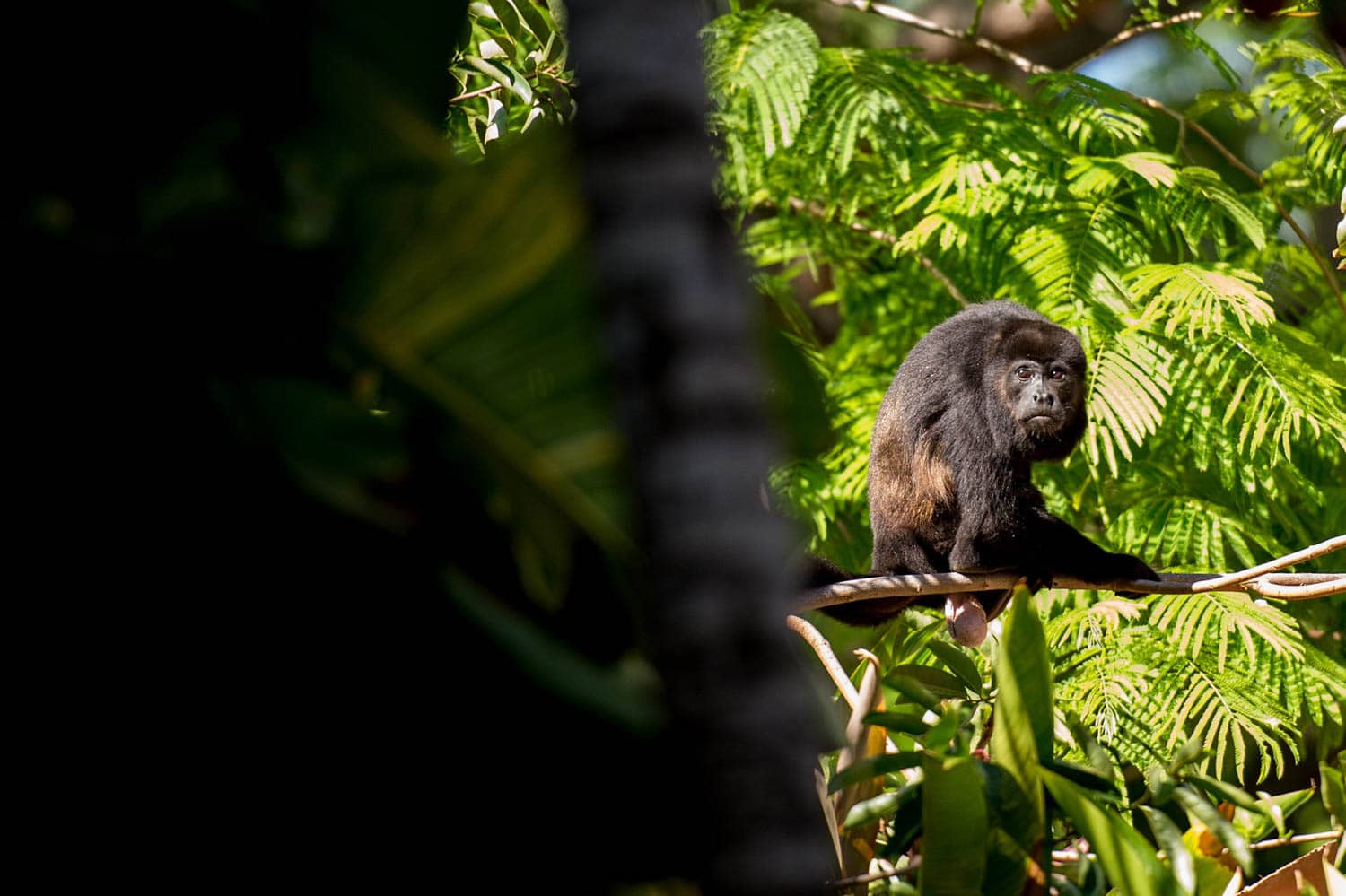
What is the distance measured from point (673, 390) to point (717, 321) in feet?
0.17

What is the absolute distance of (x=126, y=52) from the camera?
957mm

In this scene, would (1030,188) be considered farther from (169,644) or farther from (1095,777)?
(169,644)

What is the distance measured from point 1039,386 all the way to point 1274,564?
5.02ft

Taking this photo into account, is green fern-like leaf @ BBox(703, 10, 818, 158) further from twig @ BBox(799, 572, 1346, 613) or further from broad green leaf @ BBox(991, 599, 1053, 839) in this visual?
broad green leaf @ BBox(991, 599, 1053, 839)

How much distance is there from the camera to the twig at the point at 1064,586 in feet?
11.1

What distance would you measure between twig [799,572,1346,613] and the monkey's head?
1.92ft

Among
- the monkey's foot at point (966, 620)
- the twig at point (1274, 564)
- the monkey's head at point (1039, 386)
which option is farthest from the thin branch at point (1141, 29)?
the twig at point (1274, 564)

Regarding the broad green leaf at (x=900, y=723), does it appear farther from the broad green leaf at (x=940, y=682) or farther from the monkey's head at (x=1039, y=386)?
the monkey's head at (x=1039, y=386)

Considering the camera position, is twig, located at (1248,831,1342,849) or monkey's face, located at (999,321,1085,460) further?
monkey's face, located at (999,321,1085,460)

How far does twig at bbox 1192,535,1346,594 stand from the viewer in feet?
10.8

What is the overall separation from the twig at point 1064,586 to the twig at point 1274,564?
0.04ft

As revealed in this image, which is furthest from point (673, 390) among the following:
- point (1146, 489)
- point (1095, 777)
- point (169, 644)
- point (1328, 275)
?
point (1328, 275)

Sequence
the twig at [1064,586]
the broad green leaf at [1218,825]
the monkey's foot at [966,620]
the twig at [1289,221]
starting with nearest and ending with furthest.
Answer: the broad green leaf at [1218,825] → the twig at [1064,586] → the monkey's foot at [966,620] → the twig at [1289,221]

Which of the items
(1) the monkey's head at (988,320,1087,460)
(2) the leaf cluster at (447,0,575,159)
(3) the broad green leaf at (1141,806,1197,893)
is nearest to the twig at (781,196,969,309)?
(1) the monkey's head at (988,320,1087,460)
